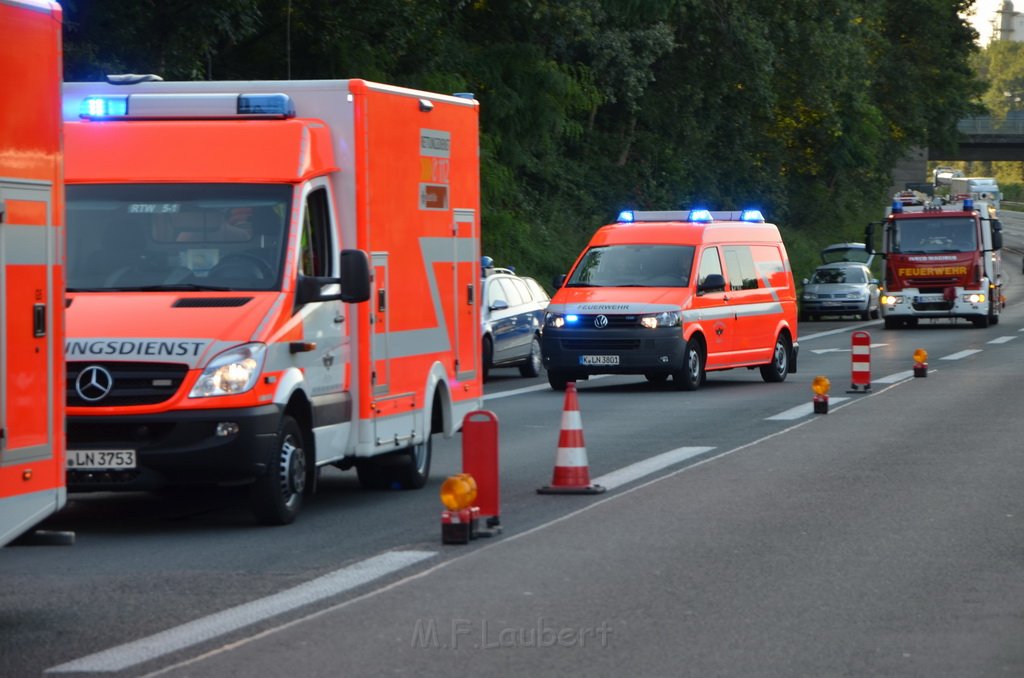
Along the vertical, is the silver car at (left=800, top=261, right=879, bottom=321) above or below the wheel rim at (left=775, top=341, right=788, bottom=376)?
above

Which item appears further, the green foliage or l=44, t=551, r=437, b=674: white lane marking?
the green foliage

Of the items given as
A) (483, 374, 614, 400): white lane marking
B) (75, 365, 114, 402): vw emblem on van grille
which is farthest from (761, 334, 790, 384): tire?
(75, 365, 114, 402): vw emblem on van grille

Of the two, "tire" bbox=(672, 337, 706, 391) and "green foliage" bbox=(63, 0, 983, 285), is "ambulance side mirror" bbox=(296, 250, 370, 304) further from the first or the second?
"green foliage" bbox=(63, 0, 983, 285)

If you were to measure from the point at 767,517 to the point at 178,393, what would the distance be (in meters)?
3.68

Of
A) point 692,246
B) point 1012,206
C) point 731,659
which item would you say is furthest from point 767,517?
point 1012,206

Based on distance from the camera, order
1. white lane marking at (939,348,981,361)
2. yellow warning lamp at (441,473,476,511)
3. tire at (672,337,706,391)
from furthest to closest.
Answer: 1. white lane marking at (939,348,981,361)
2. tire at (672,337,706,391)
3. yellow warning lamp at (441,473,476,511)

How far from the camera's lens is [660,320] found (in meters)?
23.9

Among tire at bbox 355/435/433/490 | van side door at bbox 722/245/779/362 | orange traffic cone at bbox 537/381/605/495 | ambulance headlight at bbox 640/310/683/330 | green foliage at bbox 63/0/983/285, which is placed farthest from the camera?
green foliage at bbox 63/0/983/285

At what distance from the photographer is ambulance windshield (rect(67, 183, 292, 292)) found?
1167 cm

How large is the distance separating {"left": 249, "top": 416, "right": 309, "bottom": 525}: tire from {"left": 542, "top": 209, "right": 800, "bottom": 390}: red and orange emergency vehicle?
41.2 feet

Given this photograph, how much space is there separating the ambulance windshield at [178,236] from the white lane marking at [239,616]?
7.65ft

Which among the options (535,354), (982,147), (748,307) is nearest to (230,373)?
(748,307)

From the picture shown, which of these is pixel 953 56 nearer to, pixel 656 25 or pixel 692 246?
pixel 656 25

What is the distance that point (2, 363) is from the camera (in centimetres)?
799
